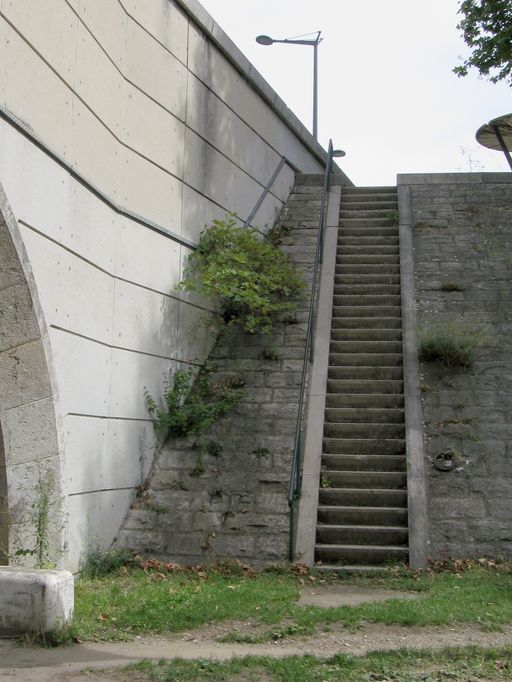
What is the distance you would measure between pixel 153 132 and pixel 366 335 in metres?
3.97

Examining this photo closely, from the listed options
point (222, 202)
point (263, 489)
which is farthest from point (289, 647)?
point (222, 202)

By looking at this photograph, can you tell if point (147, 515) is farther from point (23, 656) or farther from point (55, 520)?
point (23, 656)

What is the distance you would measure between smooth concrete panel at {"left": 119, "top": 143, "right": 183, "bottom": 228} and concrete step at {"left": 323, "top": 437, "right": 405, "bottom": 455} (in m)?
3.23

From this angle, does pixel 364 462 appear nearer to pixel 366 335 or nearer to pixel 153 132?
pixel 366 335

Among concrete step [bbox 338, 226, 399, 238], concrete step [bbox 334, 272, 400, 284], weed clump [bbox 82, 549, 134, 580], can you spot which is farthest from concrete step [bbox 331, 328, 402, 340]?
weed clump [bbox 82, 549, 134, 580]

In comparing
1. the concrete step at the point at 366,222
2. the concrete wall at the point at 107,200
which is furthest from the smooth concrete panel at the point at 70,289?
Answer: the concrete step at the point at 366,222

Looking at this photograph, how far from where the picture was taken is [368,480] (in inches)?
365

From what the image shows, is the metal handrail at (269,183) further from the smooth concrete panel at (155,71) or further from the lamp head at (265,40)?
the lamp head at (265,40)

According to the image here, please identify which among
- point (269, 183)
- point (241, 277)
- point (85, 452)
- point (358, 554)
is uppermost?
point (269, 183)

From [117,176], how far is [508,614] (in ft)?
18.6

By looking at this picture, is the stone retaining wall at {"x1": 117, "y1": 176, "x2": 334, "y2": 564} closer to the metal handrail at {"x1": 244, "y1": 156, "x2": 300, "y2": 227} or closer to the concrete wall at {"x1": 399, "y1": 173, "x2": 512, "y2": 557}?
the concrete wall at {"x1": 399, "y1": 173, "x2": 512, "y2": 557}

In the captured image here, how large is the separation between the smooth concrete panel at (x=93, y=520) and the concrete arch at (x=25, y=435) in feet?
2.38

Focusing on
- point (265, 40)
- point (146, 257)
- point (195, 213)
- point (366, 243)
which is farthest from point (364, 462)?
point (265, 40)

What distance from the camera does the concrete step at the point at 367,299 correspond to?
12391mm
